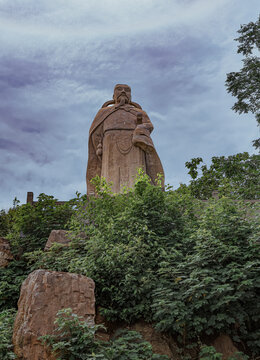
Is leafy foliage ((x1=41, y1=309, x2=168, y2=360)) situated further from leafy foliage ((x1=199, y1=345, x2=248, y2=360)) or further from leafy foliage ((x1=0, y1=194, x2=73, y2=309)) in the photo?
leafy foliage ((x1=0, y1=194, x2=73, y2=309))

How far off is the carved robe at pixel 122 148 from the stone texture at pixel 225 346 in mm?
5025

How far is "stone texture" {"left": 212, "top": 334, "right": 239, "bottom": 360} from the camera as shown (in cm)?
555

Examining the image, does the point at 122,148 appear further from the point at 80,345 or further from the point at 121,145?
the point at 80,345

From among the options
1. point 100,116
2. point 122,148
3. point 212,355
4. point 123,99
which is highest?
point 123,99

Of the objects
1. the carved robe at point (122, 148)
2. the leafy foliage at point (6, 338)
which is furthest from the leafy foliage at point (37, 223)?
the leafy foliage at point (6, 338)

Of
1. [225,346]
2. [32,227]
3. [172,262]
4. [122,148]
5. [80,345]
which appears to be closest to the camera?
[80,345]

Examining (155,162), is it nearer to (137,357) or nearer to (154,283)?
(154,283)

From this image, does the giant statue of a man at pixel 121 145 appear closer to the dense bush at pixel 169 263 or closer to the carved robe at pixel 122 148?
the carved robe at pixel 122 148

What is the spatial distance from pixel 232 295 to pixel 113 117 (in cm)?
681

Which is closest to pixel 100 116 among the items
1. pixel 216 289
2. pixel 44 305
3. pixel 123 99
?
pixel 123 99

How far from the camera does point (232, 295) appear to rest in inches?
216

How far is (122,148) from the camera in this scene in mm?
10688

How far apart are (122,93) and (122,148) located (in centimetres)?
192

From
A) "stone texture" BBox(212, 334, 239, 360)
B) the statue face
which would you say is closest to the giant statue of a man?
the statue face
